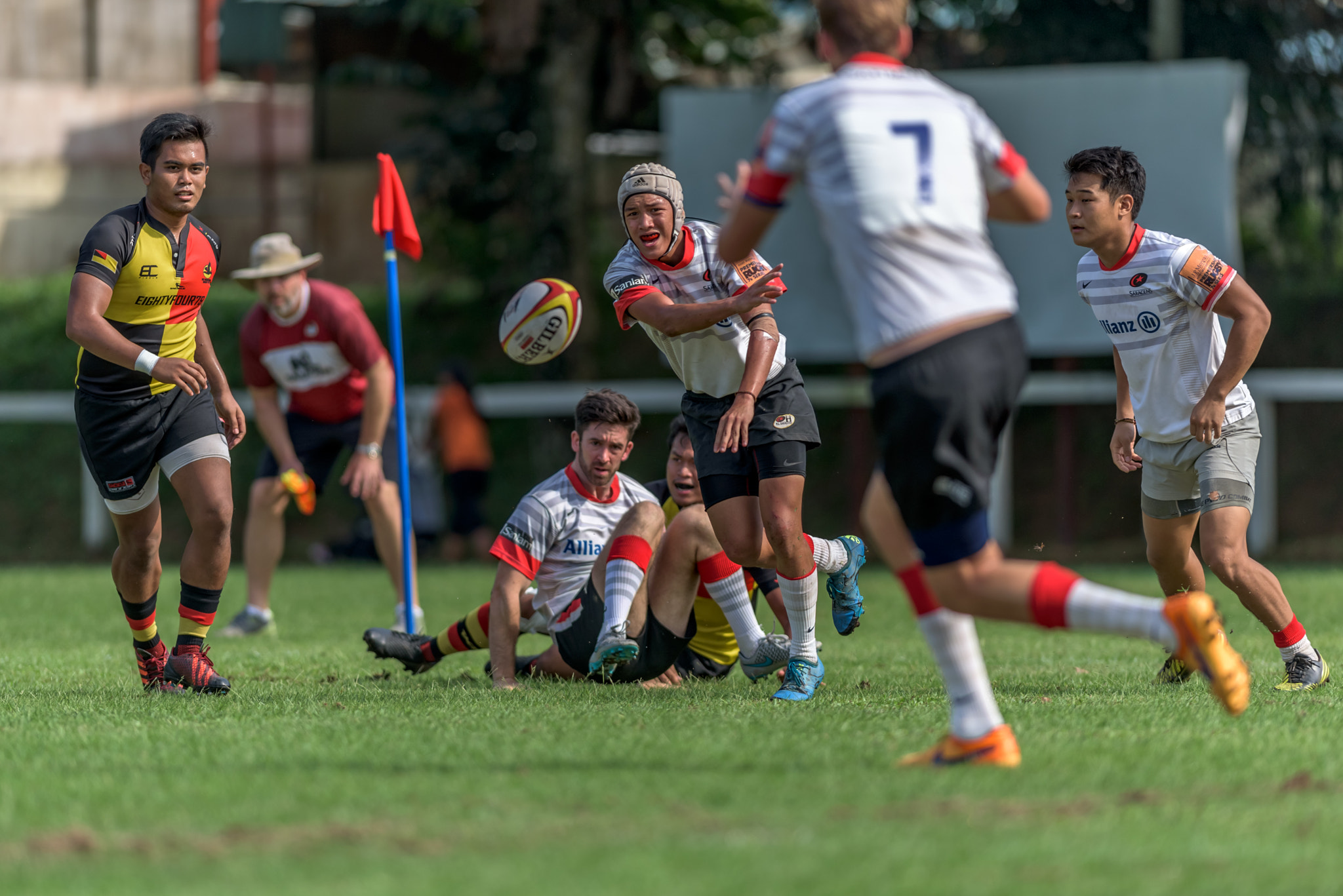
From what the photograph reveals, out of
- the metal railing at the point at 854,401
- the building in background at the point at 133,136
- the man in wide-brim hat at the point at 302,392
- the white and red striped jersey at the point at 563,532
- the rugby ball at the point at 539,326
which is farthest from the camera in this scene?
the building in background at the point at 133,136

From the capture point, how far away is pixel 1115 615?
13.5 ft

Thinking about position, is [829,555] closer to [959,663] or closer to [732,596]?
[732,596]

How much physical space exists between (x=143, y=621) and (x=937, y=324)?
401 cm

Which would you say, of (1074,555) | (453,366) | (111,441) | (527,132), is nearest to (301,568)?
(453,366)

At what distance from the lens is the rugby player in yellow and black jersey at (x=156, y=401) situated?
609 centimetres

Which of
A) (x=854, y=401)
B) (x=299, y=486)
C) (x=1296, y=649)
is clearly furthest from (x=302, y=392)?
(x=854, y=401)

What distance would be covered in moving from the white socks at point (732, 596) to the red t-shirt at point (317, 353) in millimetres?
3513

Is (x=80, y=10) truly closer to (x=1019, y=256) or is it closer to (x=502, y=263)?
(x=502, y=263)

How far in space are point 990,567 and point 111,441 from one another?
3.80 m

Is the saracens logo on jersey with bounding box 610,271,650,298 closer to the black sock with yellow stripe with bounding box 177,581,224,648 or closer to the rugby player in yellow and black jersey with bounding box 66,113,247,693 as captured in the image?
the rugby player in yellow and black jersey with bounding box 66,113,247,693

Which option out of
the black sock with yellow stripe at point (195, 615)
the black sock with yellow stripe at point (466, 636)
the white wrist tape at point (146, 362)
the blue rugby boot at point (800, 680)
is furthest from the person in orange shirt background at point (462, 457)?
the blue rugby boot at point (800, 680)

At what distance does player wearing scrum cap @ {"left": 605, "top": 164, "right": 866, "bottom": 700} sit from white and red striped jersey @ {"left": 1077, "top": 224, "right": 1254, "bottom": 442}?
4.51ft

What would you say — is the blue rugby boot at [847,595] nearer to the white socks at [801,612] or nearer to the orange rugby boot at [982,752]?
the white socks at [801,612]

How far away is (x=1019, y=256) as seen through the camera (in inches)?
596
